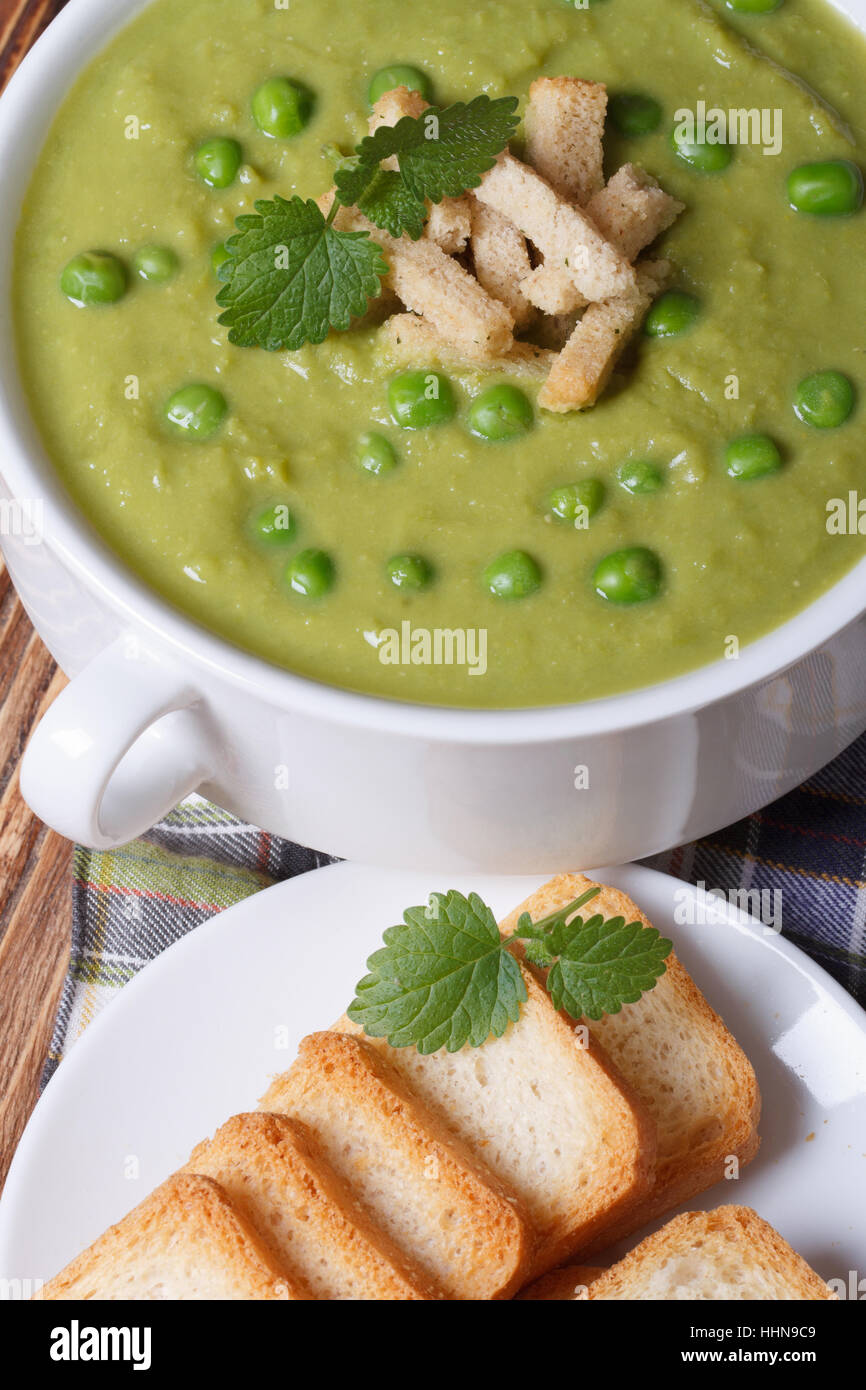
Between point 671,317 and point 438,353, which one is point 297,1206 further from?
point 671,317

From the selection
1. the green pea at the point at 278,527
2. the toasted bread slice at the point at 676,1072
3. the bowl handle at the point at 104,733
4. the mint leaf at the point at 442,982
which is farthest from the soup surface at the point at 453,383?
the toasted bread slice at the point at 676,1072

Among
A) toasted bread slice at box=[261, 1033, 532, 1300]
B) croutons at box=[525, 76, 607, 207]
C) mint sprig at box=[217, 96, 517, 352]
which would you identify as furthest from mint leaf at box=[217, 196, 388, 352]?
toasted bread slice at box=[261, 1033, 532, 1300]

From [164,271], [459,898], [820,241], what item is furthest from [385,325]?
[459,898]

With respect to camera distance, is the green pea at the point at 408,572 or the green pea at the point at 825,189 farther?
the green pea at the point at 825,189

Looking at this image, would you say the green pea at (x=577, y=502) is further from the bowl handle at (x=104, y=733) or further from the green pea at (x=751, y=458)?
the bowl handle at (x=104, y=733)

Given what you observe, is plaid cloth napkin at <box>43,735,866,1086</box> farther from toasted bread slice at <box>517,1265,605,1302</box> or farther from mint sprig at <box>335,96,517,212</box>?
mint sprig at <box>335,96,517,212</box>

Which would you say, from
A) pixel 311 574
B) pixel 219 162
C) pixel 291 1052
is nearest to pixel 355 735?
pixel 311 574
